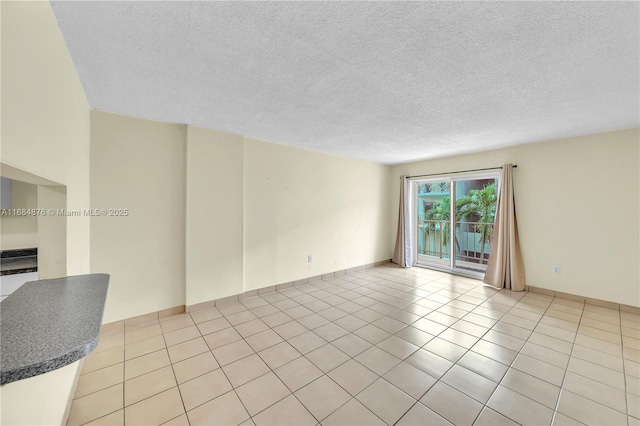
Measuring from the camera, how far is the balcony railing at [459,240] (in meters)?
4.91

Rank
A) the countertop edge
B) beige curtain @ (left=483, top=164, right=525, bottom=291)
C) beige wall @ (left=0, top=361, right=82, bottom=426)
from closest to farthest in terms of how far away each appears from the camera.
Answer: the countertop edge
beige wall @ (left=0, top=361, right=82, bottom=426)
beige curtain @ (left=483, top=164, right=525, bottom=291)

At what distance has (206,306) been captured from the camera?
3.21 metres

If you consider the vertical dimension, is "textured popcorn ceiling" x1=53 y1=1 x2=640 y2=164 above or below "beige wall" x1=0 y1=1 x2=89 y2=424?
above

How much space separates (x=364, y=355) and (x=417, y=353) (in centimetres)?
51

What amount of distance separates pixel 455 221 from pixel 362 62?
435 cm

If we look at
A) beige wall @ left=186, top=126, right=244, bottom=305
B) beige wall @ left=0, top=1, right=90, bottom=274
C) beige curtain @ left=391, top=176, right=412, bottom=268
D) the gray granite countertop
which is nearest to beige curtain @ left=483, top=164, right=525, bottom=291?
beige curtain @ left=391, top=176, right=412, bottom=268

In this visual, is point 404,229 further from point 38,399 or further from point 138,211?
point 38,399

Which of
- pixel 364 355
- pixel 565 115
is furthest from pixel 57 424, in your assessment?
pixel 565 115

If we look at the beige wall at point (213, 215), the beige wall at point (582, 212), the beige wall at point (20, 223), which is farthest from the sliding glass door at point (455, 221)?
the beige wall at point (20, 223)

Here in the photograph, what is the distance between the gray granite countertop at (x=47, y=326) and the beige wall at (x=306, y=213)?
2.38 meters

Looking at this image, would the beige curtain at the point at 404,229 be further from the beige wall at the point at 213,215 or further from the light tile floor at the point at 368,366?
the beige wall at the point at 213,215

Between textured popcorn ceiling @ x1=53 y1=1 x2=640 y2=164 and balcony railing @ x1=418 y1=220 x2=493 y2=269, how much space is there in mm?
2498

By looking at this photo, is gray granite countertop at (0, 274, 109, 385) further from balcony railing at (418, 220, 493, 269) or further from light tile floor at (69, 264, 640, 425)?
balcony railing at (418, 220, 493, 269)

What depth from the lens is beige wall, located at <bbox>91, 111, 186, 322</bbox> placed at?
2609 mm
